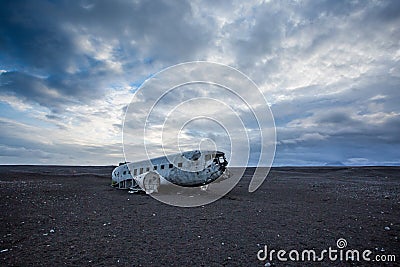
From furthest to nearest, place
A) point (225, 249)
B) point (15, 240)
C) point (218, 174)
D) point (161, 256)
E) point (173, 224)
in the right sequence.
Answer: point (218, 174)
point (173, 224)
point (15, 240)
point (225, 249)
point (161, 256)

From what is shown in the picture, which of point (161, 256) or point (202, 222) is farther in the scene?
point (202, 222)

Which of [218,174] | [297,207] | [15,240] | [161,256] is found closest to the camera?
[161,256]

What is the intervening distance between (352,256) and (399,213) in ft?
27.7

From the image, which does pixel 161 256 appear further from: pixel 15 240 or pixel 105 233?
pixel 15 240

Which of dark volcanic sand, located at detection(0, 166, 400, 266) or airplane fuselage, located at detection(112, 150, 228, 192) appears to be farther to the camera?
airplane fuselage, located at detection(112, 150, 228, 192)

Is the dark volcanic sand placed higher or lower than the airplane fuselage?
lower

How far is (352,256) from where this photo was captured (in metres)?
7.38

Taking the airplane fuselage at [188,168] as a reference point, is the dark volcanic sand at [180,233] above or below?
below

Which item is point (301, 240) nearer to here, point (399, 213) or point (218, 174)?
point (399, 213)

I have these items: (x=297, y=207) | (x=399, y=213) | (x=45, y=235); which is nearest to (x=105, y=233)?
(x=45, y=235)

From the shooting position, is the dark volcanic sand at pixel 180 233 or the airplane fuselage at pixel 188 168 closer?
the dark volcanic sand at pixel 180 233

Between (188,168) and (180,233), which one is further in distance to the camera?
(188,168)

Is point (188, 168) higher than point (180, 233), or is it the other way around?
point (188, 168)

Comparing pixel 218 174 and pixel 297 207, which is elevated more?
pixel 218 174
